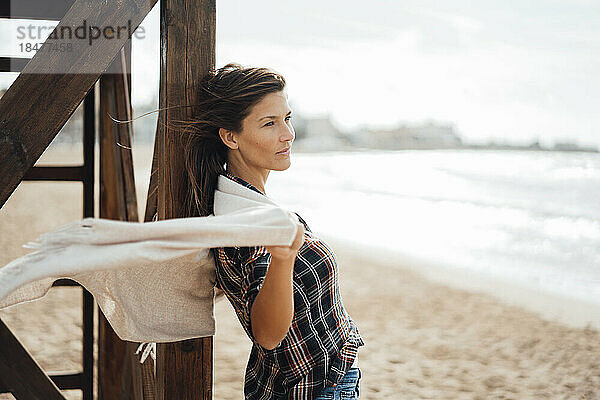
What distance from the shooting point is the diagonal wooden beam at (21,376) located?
1.87 m

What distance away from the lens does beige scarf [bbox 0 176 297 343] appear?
119 cm

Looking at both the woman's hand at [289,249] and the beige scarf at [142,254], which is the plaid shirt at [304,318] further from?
the woman's hand at [289,249]

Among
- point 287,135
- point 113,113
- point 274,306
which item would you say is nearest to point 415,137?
point 113,113

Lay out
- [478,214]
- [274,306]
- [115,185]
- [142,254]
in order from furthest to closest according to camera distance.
Answer: [478,214] → [115,185] → [274,306] → [142,254]

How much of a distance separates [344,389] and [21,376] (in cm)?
89

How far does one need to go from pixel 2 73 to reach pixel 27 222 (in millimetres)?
11298

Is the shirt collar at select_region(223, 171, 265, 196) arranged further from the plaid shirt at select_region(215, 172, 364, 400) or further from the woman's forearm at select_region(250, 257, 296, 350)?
the woman's forearm at select_region(250, 257, 296, 350)

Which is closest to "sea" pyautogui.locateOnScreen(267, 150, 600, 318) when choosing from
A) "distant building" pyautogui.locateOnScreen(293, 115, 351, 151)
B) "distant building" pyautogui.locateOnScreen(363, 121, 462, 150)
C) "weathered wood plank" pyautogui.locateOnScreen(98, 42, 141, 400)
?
"weathered wood plank" pyautogui.locateOnScreen(98, 42, 141, 400)

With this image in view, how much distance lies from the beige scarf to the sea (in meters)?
7.94

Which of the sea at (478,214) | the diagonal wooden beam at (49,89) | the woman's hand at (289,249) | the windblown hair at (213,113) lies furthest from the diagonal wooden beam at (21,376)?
the sea at (478,214)

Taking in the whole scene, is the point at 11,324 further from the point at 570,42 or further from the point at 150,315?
the point at 570,42

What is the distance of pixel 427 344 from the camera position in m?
6.77

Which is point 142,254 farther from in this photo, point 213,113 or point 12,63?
point 12,63

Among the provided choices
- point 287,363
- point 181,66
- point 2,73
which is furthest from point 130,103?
point 287,363
